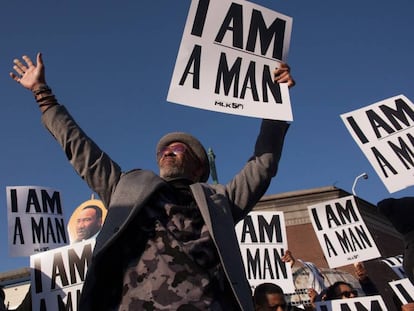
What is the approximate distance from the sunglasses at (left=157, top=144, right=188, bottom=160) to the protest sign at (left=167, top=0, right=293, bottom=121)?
0.88 ft

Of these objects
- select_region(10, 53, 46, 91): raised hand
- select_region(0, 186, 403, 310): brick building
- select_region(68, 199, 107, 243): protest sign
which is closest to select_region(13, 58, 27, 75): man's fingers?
select_region(10, 53, 46, 91): raised hand

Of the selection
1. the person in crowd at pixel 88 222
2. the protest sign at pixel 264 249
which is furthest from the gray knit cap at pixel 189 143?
the person in crowd at pixel 88 222

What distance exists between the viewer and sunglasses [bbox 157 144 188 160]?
2424 mm

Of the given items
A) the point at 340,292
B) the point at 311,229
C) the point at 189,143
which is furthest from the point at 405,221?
the point at 311,229

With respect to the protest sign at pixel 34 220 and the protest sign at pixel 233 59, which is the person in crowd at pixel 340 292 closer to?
the protest sign at pixel 34 220

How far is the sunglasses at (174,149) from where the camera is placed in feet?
7.95

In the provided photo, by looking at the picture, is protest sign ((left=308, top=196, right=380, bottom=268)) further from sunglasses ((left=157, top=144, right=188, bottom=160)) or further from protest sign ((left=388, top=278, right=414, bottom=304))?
sunglasses ((left=157, top=144, right=188, bottom=160))

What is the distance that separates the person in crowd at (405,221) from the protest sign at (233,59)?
1547 mm

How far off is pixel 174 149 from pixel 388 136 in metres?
3.39

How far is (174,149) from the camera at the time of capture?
7.97 feet

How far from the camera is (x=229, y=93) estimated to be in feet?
9.16

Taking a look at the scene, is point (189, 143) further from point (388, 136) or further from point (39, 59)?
point (388, 136)

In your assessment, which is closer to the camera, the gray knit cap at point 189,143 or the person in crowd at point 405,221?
the gray knit cap at point 189,143

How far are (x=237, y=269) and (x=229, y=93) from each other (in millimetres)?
1145
